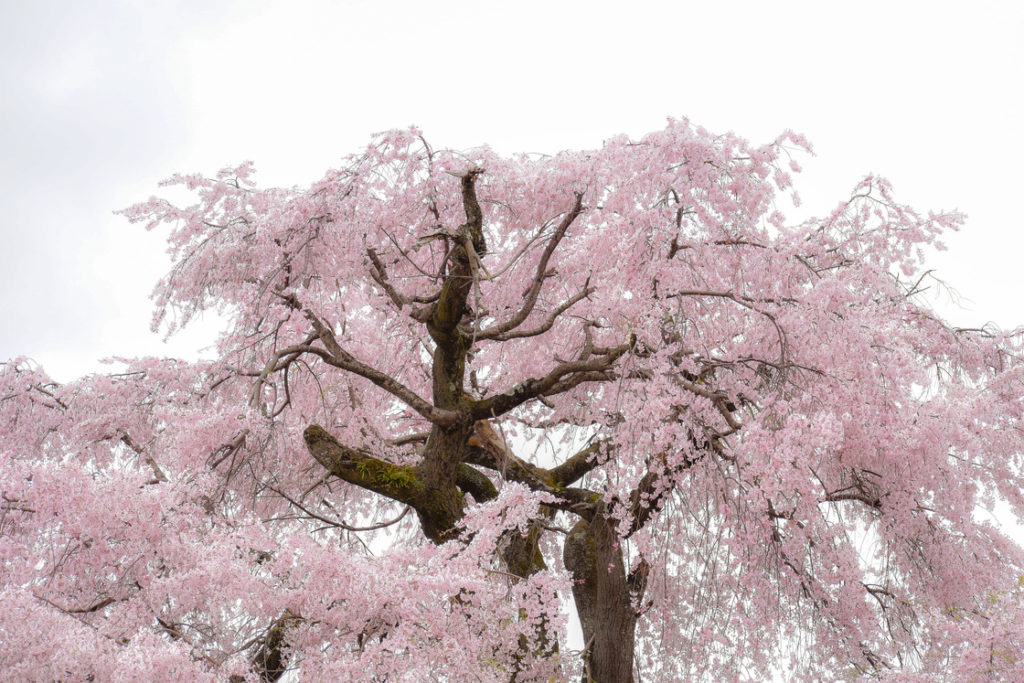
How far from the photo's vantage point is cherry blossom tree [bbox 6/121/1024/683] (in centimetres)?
418

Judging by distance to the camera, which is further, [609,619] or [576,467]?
[576,467]

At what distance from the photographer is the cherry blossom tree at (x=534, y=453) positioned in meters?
4.18

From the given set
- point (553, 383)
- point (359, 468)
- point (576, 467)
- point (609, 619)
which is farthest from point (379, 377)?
point (609, 619)

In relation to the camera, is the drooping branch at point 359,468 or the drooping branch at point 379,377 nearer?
the drooping branch at point 359,468

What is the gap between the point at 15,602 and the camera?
3719mm

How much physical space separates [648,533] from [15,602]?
3.58m

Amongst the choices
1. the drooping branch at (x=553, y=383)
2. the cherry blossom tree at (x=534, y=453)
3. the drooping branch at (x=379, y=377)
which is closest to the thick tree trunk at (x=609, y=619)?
the cherry blossom tree at (x=534, y=453)

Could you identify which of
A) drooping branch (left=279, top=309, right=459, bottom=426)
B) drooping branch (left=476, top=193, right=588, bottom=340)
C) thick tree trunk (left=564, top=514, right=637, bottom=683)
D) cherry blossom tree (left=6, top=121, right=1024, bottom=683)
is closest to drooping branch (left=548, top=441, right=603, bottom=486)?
cherry blossom tree (left=6, top=121, right=1024, bottom=683)

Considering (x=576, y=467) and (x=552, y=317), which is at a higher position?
(x=552, y=317)

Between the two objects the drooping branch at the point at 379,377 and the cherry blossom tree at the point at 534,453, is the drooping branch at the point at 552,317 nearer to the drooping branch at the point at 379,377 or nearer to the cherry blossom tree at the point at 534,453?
the cherry blossom tree at the point at 534,453

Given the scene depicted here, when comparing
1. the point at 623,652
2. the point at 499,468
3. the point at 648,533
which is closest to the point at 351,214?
the point at 499,468

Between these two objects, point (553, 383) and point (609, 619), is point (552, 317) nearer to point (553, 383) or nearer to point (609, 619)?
point (553, 383)

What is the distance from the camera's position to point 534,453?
27.4 feet

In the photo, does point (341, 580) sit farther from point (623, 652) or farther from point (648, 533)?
point (623, 652)
